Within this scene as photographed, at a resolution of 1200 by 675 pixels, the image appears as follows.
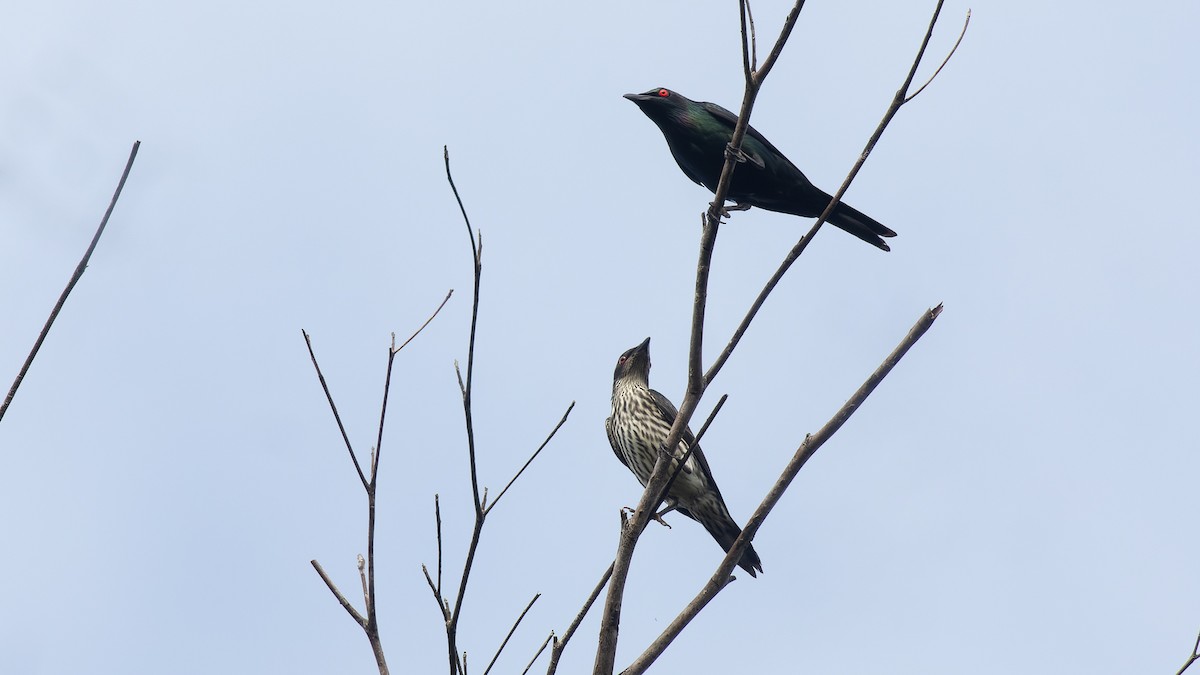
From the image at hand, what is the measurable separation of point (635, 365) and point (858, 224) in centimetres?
251

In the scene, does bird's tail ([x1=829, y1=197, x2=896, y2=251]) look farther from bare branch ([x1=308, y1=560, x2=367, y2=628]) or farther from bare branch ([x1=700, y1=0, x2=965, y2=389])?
bare branch ([x1=308, y1=560, x2=367, y2=628])

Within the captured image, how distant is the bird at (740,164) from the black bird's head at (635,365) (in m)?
2.21

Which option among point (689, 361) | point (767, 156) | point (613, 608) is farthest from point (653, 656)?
point (767, 156)

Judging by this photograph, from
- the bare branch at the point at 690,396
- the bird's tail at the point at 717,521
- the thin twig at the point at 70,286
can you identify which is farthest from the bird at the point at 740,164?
the thin twig at the point at 70,286

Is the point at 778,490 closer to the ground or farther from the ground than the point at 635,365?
closer to the ground

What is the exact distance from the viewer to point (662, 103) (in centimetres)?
778

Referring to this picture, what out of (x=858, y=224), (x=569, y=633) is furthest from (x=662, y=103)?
(x=569, y=633)

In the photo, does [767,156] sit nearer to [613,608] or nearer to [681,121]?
[681,121]

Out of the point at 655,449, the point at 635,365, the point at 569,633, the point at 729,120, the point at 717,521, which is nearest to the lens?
the point at 569,633

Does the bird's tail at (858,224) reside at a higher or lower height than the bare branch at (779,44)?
higher

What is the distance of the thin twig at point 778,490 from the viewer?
3.81 metres

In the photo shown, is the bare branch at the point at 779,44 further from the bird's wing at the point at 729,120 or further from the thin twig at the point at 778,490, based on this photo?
the bird's wing at the point at 729,120

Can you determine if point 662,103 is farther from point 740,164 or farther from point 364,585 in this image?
point 364,585

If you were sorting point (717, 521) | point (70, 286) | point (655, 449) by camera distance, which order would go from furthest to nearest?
point (655, 449) → point (717, 521) → point (70, 286)
